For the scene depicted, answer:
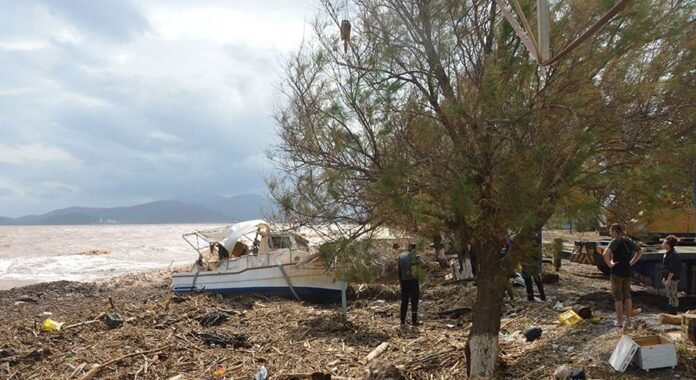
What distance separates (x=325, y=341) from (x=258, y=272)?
6.84 m

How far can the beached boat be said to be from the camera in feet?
53.2

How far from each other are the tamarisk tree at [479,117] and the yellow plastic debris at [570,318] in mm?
2627

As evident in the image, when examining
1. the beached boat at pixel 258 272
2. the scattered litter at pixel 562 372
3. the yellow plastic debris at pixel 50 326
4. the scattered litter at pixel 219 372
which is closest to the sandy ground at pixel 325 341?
the scattered litter at pixel 219 372

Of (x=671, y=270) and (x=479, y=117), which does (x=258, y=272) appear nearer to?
(x=671, y=270)

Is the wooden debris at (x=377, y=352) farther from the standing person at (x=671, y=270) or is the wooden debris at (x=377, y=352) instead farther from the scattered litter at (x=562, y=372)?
the standing person at (x=671, y=270)

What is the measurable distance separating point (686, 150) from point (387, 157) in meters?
2.89

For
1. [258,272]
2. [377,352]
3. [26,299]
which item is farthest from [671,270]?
[26,299]

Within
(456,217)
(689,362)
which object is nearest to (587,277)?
(689,362)

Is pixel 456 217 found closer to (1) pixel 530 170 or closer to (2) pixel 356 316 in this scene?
(1) pixel 530 170

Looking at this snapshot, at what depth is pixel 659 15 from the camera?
18.4ft

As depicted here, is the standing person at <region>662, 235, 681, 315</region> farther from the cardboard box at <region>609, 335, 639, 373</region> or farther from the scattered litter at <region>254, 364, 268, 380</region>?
the scattered litter at <region>254, 364, 268, 380</region>

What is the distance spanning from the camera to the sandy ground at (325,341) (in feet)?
25.0

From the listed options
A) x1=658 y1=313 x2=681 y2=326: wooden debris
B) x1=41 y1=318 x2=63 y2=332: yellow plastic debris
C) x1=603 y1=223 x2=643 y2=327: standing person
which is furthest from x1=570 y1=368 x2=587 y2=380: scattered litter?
x1=41 y1=318 x2=63 y2=332: yellow plastic debris

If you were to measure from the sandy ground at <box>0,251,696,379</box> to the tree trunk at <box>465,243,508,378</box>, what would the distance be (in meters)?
0.34
